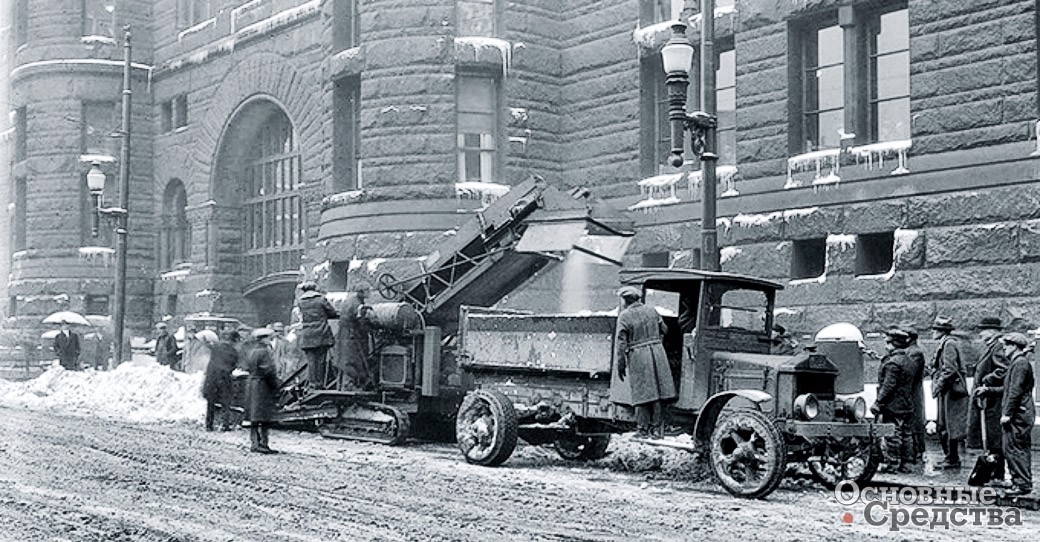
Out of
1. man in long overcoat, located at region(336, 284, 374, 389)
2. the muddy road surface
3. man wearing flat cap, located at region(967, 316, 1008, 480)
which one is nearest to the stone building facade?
man in long overcoat, located at region(336, 284, 374, 389)

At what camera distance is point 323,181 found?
28.7 m

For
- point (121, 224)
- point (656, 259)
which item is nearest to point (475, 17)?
point (656, 259)

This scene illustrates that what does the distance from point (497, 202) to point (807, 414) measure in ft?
18.8

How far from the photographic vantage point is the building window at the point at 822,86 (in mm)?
21047

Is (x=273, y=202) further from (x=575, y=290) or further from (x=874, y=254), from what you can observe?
(x=874, y=254)

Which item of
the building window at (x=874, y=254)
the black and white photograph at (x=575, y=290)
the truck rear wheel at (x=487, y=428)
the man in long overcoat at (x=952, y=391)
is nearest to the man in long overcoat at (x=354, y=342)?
the black and white photograph at (x=575, y=290)

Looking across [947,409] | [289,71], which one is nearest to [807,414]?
[947,409]

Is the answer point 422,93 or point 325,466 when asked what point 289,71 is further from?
point 325,466

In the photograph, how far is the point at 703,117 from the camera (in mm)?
14891

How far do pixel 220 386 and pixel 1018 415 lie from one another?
11.8 m

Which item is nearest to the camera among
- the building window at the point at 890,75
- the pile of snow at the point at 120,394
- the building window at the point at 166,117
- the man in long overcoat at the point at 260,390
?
the man in long overcoat at the point at 260,390

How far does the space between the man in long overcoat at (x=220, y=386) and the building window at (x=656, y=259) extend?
7850 mm

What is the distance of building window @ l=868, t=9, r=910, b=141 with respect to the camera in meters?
20.2

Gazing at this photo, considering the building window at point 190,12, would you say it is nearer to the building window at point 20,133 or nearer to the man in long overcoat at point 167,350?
the building window at point 20,133
